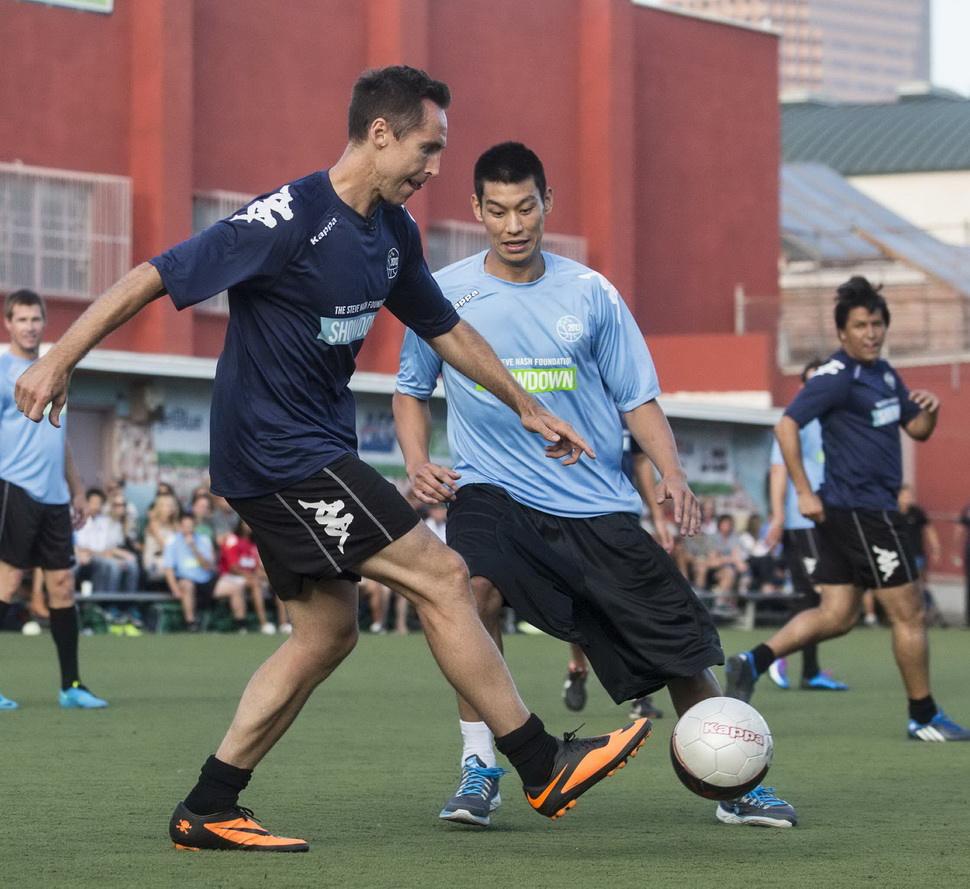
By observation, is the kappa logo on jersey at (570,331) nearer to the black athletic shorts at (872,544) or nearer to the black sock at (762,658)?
the black athletic shorts at (872,544)

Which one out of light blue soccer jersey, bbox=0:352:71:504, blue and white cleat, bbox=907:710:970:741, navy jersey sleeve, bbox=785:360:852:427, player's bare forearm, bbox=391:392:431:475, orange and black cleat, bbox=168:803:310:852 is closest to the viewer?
orange and black cleat, bbox=168:803:310:852

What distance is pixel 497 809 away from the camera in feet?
23.4

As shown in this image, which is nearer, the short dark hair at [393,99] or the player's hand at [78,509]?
the short dark hair at [393,99]

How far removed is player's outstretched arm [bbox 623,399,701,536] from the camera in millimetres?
6648

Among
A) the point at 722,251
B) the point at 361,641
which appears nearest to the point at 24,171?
the point at 361,641

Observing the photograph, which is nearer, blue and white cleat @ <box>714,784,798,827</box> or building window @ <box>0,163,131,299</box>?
blue and white cleat @ <box>714,784,798,827</box>

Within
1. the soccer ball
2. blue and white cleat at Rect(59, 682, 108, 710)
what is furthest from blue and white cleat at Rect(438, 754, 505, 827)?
blue and white cleat at Rect(59, 682, 108, 710)

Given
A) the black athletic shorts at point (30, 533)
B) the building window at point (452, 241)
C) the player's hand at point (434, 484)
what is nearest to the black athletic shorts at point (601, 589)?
the player's hand at point (434, 484)

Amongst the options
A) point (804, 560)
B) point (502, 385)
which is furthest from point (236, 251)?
point (804, 560)

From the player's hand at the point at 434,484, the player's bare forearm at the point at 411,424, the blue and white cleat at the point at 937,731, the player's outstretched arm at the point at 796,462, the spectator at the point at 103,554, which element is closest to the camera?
the player's hand at the point at 434,484

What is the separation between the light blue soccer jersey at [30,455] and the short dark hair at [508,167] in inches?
201

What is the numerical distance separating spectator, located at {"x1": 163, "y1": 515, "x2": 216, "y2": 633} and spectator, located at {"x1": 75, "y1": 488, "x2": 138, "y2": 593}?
42cm

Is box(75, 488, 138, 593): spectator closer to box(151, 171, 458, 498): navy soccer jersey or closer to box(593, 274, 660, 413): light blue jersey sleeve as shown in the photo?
box(593, 274, 660, 413): light blue jersey sleeve

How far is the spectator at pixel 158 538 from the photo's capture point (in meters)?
22.4
